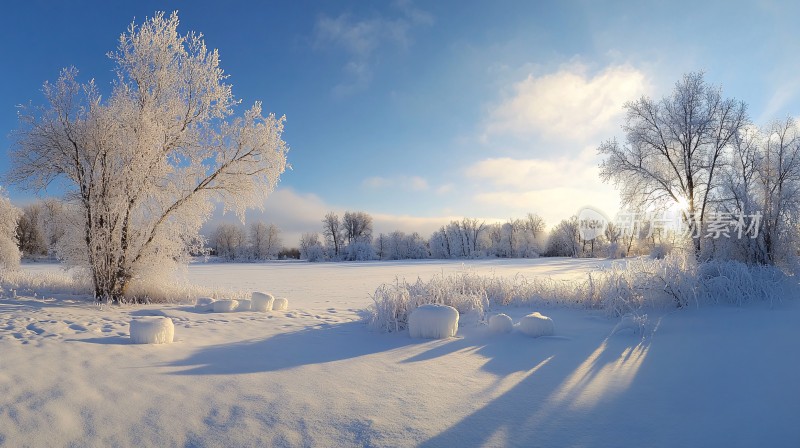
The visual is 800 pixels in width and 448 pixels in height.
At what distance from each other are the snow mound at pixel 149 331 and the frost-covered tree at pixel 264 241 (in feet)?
232

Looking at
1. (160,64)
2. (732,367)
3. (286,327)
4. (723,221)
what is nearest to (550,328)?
(732,367)

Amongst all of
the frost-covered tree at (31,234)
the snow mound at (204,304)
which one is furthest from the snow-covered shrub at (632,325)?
the frost-covered tree at (31,234)

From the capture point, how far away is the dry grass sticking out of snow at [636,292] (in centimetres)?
777

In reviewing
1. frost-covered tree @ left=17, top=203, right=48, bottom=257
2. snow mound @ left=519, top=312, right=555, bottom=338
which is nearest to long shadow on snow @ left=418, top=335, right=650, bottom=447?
snow mound @ left=519, top=312, right=555, bottom=338

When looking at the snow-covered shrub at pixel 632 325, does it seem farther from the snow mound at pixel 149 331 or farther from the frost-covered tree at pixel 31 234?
the frost-covered tree at pixel 31 234

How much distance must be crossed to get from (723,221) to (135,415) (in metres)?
13.6

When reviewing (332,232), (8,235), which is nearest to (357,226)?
(332,232)

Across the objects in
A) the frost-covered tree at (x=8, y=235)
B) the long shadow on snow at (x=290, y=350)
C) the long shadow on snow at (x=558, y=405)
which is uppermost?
the frost-covered tree at (x=8, y=235)

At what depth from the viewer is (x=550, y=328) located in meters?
6.47

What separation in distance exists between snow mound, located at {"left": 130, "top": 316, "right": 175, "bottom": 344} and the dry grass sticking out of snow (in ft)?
11.1

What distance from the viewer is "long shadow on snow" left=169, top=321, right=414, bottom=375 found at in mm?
4773

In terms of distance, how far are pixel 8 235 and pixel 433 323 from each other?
21.9 metres

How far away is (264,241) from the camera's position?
253 ft

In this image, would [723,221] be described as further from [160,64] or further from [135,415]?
[160,64]
